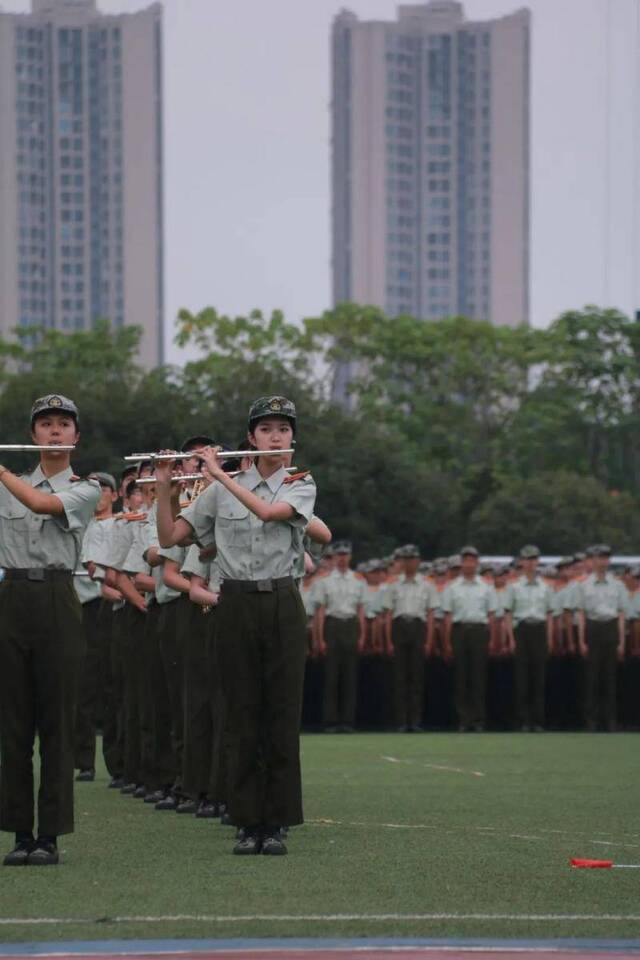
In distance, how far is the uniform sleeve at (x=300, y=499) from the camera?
1124 cm

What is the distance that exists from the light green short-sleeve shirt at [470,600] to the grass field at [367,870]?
34.4 feet

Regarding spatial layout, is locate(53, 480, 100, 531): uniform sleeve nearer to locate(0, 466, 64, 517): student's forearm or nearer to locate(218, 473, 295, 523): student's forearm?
locate(0, 466, 64, 517): student's forearm

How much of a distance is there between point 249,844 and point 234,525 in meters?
1.59

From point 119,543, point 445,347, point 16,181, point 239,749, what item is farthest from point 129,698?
point 16,181

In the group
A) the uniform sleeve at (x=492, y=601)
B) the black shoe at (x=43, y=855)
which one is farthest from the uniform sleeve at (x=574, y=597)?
the black shoe at (x=43, y=855)

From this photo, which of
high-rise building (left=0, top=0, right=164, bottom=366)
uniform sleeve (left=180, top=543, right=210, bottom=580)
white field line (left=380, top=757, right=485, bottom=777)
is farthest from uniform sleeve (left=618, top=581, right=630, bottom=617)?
high-rise building (left=0, top=0, right=164, bottom=366)

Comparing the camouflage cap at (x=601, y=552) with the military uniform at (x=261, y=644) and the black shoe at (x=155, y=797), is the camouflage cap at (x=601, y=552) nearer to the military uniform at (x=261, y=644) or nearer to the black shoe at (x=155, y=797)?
the black shoe at (x=155, y=797)

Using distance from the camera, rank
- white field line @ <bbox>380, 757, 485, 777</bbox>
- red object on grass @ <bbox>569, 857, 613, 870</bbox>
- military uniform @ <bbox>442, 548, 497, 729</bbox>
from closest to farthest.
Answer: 1. red object on grass @ <bbox>569, 857, 613, 870</bbox>
2. white field line @ <bbox>380, 757, 485, 777</bbox>
3. military uniform @ <bbox>442, 548, 497, 729</bbox>

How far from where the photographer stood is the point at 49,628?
35.8 ft

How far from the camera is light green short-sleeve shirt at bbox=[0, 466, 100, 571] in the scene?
1082 centimetres

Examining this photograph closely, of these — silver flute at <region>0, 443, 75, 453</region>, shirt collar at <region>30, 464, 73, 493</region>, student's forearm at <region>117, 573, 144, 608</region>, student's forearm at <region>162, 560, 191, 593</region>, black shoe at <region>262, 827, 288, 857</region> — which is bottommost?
black shoe at <region>262, 827, 288, 857</region>

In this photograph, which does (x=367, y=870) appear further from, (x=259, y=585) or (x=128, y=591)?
(x=128, y=591)

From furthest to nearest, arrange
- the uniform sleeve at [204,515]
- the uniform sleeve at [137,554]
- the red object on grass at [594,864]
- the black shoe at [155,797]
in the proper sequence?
the uniform sleeve at [137,554] → the black shoe at [155,797] → the uniform sleeve at [204,515] → the red object on grass at [594,864]

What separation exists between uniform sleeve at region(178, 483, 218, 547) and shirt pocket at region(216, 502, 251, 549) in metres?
0.12
